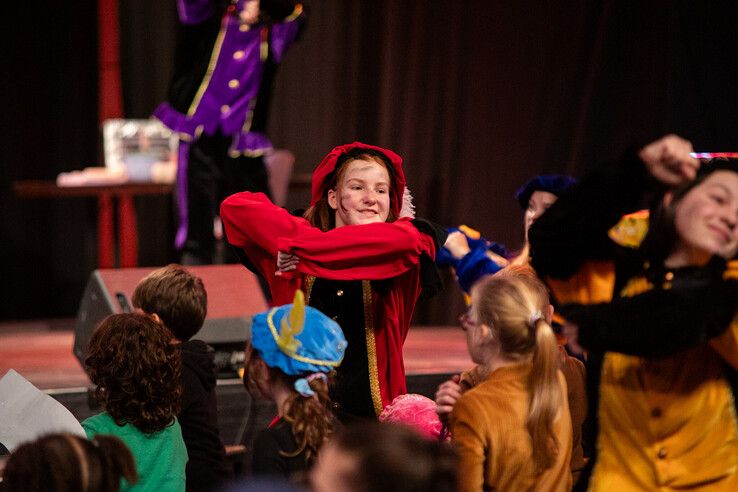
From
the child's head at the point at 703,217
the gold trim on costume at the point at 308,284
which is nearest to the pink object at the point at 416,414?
the gold trim on costume at the point at 308,284

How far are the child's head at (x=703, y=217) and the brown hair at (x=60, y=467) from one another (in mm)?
1048

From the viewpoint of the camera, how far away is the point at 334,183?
273 centimetres

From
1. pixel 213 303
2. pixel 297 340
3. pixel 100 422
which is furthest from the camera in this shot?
pixel 213 303

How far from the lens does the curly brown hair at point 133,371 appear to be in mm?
2248

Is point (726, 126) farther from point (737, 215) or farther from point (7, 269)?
point (7, 269)

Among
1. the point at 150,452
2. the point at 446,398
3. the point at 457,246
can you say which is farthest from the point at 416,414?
the point at 457,246

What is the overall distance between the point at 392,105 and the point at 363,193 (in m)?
4.28

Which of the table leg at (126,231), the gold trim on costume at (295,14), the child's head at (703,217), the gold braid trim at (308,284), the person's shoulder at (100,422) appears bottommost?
the table leg at (126,231)

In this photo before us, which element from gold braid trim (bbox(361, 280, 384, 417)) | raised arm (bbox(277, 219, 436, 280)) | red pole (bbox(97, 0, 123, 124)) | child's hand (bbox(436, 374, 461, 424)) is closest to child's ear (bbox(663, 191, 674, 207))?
child's hand (bbox(436, 374, 461, 424))

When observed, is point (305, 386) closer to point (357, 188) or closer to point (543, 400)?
point (543, 400)

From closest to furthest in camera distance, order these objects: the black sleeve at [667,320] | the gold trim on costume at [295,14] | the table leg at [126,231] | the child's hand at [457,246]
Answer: the black sleeve at [667,320] → the child's hand at [457,246] → the gold trim on costume at [295,14] → the table leg at [126,231]

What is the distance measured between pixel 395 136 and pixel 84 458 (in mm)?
5344

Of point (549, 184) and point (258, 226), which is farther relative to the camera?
point (549, 184)

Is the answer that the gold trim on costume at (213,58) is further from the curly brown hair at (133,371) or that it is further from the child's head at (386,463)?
the child's head at (386,463)
